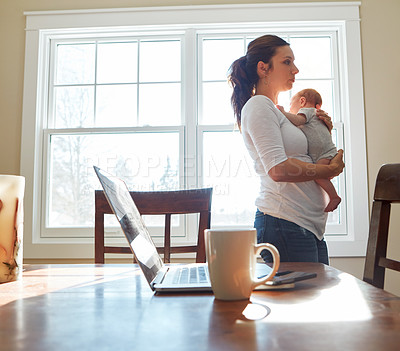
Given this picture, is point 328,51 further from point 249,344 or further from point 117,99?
point 249,344

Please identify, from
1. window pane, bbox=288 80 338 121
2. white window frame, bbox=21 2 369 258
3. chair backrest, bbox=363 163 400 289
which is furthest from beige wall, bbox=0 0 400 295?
chair backrest, bbox=363 163 400 289

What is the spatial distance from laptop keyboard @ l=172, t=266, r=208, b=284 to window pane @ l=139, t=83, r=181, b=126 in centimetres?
198

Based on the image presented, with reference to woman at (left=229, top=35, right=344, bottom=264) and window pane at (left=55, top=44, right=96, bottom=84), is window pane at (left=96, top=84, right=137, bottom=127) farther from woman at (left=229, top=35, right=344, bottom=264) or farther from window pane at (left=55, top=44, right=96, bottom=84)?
woman at (left=229, top=35, right=344, bottom=264)

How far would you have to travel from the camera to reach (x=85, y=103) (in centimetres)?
291

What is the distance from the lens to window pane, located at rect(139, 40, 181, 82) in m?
2.90

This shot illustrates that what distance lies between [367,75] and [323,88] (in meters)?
0.29

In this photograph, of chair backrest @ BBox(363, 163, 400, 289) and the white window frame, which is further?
the white window frame

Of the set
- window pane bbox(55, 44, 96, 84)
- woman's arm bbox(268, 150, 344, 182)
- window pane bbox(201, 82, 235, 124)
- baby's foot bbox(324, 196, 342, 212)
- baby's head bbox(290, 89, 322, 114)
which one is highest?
window pane bbox(55, 44, 96, 84)

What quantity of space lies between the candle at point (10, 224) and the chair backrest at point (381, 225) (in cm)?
84

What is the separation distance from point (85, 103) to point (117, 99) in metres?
0.23

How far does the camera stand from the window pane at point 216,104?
284 cm

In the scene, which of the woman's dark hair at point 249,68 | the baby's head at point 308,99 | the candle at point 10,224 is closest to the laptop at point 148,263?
the candle at point 10,224

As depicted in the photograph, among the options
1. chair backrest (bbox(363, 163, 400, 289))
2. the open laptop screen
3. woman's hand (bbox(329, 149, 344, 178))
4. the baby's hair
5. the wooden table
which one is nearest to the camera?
the wooden table

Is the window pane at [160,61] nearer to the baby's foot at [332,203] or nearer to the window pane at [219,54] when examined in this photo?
the window pane at [219,54]
